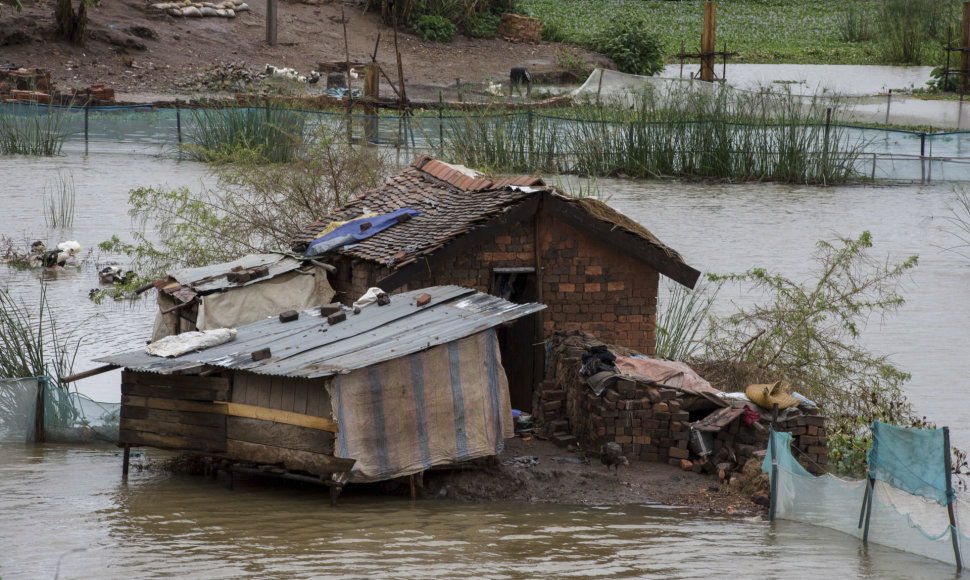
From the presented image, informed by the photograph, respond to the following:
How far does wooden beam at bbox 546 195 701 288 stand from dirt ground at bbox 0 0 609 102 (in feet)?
78.8

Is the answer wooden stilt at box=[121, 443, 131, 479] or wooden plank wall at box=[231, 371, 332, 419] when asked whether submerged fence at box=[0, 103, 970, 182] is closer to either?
wooden stilt at box=[121, 443, 131, 479]

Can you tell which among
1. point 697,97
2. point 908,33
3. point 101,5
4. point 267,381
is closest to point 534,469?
point 267,381

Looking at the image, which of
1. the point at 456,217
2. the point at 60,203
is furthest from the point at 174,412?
the point at 60,203

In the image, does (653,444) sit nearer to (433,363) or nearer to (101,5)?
(433,363)

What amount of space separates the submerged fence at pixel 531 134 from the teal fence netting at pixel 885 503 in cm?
1668

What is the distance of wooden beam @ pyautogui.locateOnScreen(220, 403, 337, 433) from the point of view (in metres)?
9.74

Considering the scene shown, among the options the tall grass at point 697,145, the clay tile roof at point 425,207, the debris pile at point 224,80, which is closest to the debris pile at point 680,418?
the clay tile roof at point 425,207

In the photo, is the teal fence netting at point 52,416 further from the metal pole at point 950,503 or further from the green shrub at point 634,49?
the green shrub at point 634,49

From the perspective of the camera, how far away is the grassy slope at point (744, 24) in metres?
48.4

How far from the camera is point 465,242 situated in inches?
489

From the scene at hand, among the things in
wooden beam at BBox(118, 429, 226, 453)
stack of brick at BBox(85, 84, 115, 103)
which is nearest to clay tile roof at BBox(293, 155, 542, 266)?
wooden beam at BBox(118, 429, 226, 453)

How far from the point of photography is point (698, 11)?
189ft

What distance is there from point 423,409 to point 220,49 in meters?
32.4

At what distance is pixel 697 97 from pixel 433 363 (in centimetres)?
2131
